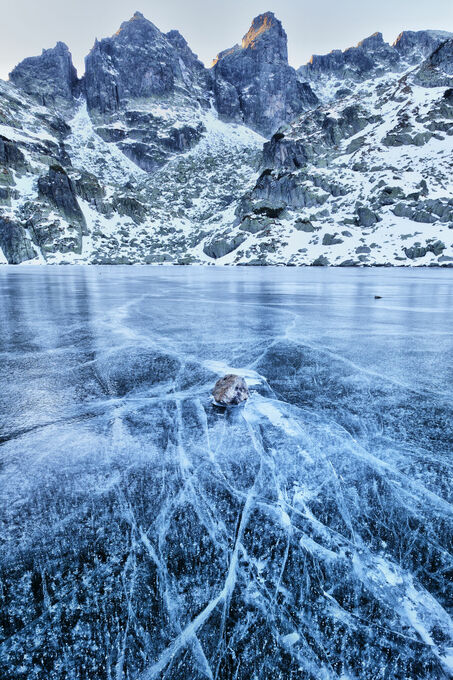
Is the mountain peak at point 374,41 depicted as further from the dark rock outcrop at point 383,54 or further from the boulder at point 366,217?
the boulder at point 366,217

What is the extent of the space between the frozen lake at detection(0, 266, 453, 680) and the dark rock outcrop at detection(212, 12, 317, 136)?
614 ft

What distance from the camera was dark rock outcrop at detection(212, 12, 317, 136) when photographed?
16325 cm

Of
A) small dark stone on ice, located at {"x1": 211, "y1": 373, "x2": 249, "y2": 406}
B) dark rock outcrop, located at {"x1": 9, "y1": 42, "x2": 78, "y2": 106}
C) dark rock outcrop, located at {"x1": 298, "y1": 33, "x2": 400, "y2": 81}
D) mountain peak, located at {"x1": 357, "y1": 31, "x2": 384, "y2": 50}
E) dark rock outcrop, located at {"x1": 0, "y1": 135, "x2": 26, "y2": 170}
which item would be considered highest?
mountain peak, located at {"x1": 357, "y1": 31, "x2": 384, "y2": 50}

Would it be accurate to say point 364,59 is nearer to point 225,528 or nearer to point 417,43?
point 417,43

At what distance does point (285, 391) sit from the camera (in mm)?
4516

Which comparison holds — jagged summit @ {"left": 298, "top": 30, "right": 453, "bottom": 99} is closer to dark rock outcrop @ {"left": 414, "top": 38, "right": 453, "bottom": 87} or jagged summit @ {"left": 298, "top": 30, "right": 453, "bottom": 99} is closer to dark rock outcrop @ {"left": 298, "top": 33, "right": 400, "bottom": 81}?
dark rock outcrop @ {"left": 298, "top": 33, "right": 400, "bottom": 81}

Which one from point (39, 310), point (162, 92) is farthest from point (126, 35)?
point (39, 310)

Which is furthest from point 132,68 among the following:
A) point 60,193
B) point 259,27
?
point 60,193

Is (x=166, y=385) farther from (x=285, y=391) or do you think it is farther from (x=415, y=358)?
(x=415, y=358)

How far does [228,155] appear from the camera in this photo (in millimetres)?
141000

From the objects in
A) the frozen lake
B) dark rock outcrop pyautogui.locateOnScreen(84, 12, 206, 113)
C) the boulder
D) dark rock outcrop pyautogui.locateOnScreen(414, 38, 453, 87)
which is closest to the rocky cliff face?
the boulder

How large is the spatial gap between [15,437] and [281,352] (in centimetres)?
463

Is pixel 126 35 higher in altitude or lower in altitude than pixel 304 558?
higher

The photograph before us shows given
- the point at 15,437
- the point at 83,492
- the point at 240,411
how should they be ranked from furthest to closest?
the point at 240,411 < the point at 15,437 < the point at 83,492
